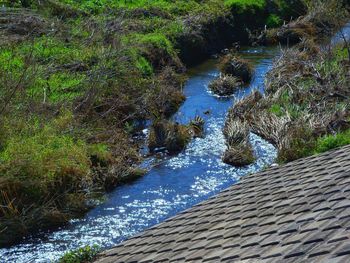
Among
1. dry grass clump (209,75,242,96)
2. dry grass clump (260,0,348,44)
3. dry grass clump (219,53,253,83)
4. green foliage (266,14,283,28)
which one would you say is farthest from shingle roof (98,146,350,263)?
green foliage (266,14,283,28)

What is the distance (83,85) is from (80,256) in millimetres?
8139

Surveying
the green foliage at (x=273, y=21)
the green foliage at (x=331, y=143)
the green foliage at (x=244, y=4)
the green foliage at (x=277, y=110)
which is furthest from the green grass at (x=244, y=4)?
the green foliage at (x=331, y=143)

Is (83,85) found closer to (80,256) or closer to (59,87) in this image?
(59,87)

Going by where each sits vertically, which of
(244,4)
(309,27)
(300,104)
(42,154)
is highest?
(244,4)

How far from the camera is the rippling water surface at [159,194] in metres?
12.9

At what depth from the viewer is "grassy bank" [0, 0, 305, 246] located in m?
14.0

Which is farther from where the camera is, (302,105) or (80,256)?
(302,105)

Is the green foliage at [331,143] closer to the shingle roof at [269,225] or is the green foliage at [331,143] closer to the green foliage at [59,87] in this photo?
the shingle roof at [269,225]

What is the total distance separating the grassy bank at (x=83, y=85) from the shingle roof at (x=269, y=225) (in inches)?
260

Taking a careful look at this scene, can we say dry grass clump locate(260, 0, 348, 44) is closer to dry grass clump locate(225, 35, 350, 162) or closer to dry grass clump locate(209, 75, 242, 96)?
dry grass clump locate(225, 35, 350, 162)

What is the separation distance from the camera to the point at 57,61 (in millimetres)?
20594

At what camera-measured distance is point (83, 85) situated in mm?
18891

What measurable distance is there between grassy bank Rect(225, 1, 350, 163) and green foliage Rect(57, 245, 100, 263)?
18.4 feet

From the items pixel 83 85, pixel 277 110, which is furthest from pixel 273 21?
pixel 83 85
